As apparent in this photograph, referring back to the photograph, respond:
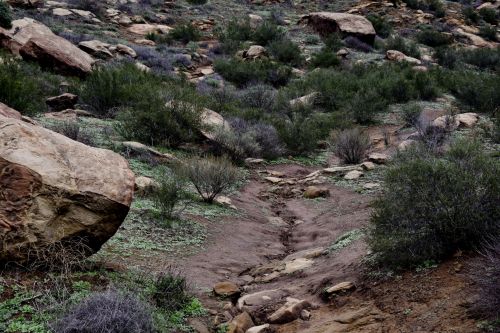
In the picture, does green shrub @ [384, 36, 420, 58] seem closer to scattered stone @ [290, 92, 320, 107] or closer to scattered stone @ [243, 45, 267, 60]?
scattered stone @ [243, 45, 267, 60]

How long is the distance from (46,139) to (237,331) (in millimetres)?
2591

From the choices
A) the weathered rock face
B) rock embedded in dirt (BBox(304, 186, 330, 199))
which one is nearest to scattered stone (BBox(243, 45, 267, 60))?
rock embedded in dirt (BBox(304, 186, 330, 199))

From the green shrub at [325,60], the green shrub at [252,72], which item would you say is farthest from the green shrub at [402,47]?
the green shrub at [252,72]

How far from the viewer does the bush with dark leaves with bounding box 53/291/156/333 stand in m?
3.63

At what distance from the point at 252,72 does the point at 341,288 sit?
675 inches

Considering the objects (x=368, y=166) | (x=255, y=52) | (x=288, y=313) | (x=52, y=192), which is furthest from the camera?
(x=255, y=52)

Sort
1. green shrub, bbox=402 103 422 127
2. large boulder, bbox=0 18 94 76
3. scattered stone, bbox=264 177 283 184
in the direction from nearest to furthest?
scattered stone, bbox=264 177 283 184 < green shrub, bbox=402 103 422 127 < large boulder, bbox=0 18 94 76

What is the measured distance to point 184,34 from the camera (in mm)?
27047

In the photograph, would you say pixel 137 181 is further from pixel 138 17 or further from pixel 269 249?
pixel 138 17

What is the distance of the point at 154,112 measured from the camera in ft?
38.6

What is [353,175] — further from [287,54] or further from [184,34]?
[184,34]

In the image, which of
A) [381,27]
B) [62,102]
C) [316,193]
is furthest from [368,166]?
[381,27]

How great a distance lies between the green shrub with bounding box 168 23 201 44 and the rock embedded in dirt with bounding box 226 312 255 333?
23.8 metres

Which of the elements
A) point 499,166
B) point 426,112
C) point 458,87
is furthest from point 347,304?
point 458,87
